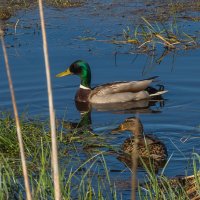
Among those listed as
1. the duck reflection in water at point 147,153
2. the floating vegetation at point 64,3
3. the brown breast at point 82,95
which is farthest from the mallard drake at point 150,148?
the floating vegetation at point 64,3

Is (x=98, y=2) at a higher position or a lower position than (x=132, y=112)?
higher

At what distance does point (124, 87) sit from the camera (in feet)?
30.9

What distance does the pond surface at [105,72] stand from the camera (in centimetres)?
758

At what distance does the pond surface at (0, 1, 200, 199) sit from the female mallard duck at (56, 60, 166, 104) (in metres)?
0.17

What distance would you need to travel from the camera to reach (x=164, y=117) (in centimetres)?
837

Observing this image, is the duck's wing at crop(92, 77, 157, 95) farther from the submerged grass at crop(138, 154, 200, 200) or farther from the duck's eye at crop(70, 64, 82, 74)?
the submerged grass at crop(138, 154, 200, 200)

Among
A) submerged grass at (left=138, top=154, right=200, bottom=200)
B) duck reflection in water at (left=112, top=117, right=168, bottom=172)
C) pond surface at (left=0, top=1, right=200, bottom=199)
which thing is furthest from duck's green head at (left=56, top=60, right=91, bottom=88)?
submerged grass at (left=138, top=154, right=200, bottom=200)

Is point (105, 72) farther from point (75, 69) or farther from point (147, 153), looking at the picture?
point (147, 153)

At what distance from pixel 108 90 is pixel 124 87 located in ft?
0.66

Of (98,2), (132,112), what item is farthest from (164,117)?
(98,2)

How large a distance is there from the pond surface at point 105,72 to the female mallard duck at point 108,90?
17 cm

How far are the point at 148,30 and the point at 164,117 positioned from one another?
321 centimetres

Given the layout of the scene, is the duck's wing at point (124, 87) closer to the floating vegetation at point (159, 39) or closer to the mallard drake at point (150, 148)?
the floating vegetation at point (159, 39)

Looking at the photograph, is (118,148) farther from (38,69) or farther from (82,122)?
(38,69)
